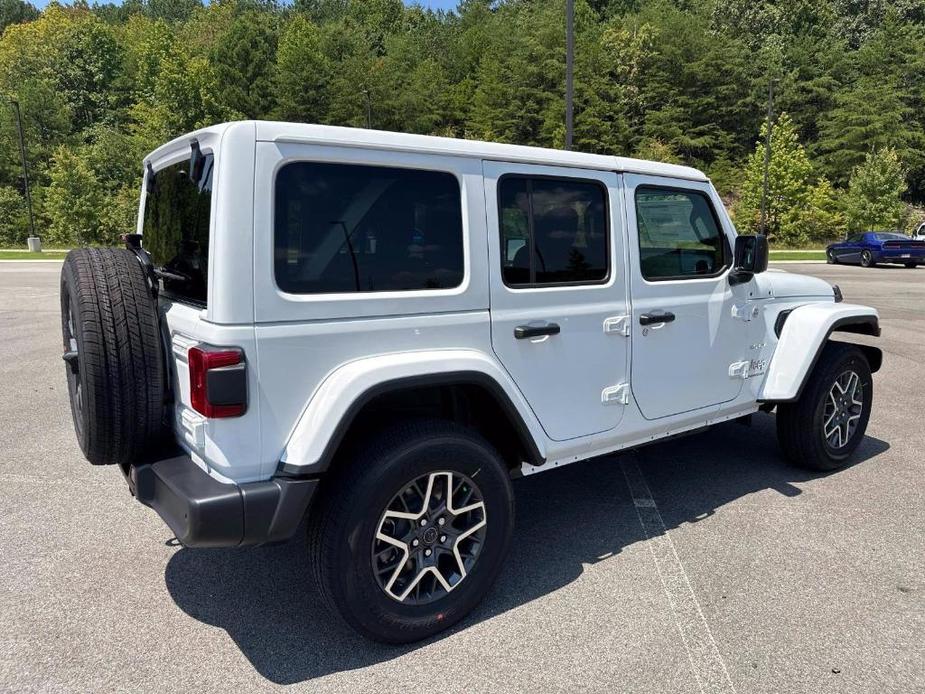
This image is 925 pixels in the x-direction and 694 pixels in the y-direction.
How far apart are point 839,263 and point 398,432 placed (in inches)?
1172

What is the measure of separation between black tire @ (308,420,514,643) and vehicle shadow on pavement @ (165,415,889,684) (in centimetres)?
14

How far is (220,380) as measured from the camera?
2287 millimetres

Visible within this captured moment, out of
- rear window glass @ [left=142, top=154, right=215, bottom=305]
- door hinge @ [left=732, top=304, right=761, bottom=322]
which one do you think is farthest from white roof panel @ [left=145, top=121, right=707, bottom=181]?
door hinge @ [left=732, top=304, right=761, bottom=322]

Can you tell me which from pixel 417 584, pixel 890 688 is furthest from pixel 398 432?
pixel 890 688

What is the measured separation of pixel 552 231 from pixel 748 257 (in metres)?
1.45

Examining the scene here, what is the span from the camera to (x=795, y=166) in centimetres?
4066

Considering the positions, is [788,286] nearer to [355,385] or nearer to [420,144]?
[420,144]

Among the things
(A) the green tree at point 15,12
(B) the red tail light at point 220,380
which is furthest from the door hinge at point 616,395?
(A) the green tree at point 15,12

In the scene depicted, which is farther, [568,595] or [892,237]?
[892,237]

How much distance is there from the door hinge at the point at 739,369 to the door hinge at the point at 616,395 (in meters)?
0.98

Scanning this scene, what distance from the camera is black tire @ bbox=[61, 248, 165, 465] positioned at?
2.47 metres

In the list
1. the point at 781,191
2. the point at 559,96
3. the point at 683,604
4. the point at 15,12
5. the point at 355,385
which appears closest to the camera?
the point at 355,385

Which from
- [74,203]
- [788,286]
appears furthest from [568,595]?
[74,203]

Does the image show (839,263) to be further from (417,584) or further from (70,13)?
(70,13)
